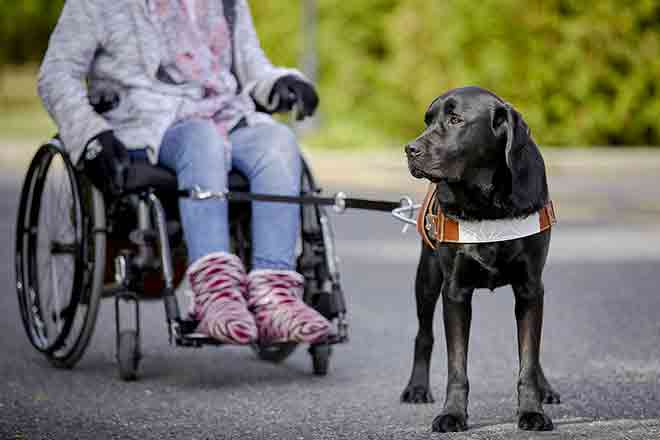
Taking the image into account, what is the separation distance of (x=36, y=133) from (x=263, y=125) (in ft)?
85.8

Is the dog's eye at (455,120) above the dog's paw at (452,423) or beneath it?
above

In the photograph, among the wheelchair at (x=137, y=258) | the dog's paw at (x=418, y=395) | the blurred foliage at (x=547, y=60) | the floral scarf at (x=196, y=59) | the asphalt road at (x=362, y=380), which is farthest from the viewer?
the blurred foliage at (x=547, y=60)

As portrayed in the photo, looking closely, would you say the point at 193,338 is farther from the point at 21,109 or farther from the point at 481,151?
the point at 21,109

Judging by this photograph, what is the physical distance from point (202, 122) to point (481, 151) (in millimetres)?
1522

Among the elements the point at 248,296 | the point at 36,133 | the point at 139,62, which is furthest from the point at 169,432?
the point at 36,133

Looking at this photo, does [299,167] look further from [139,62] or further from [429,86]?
[429,86]

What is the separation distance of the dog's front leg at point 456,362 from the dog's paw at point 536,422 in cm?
17

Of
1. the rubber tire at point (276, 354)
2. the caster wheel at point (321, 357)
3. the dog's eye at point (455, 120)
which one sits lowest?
the rubber tire at point (276, 354)

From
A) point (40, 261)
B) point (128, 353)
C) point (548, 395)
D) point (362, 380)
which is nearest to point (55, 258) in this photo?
point (40, 261)

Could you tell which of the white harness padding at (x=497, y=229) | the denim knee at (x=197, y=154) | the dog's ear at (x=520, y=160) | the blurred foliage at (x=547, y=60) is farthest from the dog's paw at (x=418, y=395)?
the blurred foliage at (x=547, y=60)

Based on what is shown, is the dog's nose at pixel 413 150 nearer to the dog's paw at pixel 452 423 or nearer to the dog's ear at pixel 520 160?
the dog's ear at pixel 520 160

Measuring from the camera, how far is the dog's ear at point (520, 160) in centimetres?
405

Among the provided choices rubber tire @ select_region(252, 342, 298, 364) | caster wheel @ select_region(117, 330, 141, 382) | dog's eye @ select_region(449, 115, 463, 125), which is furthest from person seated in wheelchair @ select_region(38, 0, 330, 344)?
dog's eye @ select_region(449, 115, 463, 125)

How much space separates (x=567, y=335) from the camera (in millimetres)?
6363
